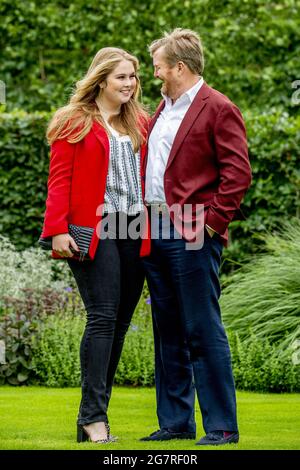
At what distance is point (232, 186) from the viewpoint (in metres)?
4.64

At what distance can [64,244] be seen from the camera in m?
4.74

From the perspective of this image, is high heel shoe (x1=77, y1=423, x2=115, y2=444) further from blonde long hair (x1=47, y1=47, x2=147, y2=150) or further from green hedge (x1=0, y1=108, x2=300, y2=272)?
green hedge (x1=0, y1=108, x2=300, y2=272)

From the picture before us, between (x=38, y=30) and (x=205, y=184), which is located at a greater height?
(x=38, y=30)

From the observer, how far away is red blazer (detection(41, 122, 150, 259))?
4758 mm

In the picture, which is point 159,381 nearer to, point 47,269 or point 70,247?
point 70,247

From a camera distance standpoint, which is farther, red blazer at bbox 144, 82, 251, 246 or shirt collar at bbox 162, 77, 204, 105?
shirt collar at bbox 162, 77, 204, 105

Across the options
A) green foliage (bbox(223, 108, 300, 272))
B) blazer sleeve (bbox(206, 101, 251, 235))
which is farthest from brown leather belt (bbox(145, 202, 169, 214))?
green foliage (bbox(223, 108, 300, 272))

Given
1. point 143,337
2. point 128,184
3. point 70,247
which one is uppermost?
point 128,184

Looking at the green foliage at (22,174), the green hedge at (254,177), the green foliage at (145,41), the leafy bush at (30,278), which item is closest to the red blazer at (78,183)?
the leafy bush at (30,278)

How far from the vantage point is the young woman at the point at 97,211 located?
15.6 ft

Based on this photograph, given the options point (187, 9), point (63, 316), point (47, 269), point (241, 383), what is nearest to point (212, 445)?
point (241, 383)

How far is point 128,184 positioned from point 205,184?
388 mm

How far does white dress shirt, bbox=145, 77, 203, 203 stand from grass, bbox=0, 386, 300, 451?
1215 mm

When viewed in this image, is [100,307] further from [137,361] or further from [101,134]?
[137,361]
